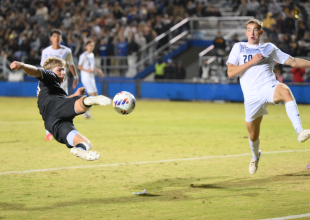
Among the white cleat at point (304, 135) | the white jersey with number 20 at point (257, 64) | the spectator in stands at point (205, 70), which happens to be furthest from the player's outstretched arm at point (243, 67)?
the spectator in stands at point (205, 70)

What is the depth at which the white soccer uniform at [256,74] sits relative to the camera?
23.9 ft

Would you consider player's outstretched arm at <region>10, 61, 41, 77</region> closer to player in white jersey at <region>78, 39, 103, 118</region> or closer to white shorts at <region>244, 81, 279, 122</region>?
white shorts at <region>244, 81, 279, 122</region>

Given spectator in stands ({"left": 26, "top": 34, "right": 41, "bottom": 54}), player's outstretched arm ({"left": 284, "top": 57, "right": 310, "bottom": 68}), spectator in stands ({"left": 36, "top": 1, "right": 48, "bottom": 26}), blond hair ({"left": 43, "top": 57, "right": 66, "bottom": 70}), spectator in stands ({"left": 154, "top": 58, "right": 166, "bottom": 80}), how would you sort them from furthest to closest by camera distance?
spectator in stands ({"left": 36, "top": 1, "right": 48, "bottom": 26}) < spectator in stands ({"left": 26, "top": 34, "right": 41, "bottom": 54}) < spectator in stands ({"left": 154, "top": 58, "right": 166, "bottom": 80}) < blond hair ({"left": 43, "top": 57, "right": 66, "bottom": 70}) < player's outstretched arm ({"left": 284, "top": 57, "right": 310, "bottom": 68})

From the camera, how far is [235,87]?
24.5 meters

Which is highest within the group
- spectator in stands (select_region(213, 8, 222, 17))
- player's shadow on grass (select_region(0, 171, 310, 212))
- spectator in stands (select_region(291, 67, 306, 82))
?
spectator in stands (select_region(213, 8, 222, 17))

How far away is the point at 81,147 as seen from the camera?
6.45 metres

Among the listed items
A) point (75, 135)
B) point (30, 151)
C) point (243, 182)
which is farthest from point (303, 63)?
point (30, 151)

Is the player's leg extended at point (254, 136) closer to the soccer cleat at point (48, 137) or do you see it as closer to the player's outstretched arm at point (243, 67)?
the player's outstretched arm at point (243, 67)

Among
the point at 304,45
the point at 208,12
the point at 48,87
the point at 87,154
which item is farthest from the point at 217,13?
the point at 87,154

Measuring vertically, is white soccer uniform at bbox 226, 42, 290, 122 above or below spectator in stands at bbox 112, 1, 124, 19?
above

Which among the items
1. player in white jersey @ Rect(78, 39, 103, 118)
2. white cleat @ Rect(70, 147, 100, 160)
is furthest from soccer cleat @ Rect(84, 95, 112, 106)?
player in white jersey @ Rect(78, 39, 103, 118)

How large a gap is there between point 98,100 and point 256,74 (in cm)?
251

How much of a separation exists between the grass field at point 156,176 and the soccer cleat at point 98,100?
1151 millimetres

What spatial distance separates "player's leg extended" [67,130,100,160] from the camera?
19.7 feet
